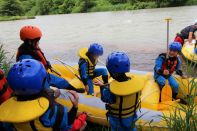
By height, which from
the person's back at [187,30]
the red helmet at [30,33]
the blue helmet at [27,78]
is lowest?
the person's back at [187,30]

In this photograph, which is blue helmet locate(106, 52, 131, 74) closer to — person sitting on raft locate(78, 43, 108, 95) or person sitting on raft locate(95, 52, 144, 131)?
person sitting on raft locate(95, 52, 144, 131)

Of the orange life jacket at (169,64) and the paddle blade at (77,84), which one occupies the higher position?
the orange life jacket at (169,64)

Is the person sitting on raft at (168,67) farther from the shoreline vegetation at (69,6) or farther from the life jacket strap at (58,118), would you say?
the shoreline vegetation at (69,6)

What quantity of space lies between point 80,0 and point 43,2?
7176mm

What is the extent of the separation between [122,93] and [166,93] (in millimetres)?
1900

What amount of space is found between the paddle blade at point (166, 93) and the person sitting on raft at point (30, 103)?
2.57 meters

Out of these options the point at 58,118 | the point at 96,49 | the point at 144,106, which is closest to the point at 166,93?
the point at 144,106

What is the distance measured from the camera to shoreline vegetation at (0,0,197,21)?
31.6 metres

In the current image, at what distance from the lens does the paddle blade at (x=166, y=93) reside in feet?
15.3

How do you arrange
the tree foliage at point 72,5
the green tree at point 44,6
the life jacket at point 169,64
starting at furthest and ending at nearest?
the green tree at point 44,6 → the tree foliage at point 72,5 → the life jacket at point 169,64

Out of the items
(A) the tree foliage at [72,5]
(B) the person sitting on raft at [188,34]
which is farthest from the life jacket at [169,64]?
(A) the tree foliage at [72,5]

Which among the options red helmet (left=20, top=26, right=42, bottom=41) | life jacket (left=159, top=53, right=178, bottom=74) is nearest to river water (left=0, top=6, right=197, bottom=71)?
life jacket (left=159, top=53, right=178, bottom=74)

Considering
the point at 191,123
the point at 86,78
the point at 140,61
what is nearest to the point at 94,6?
the point at 140,61

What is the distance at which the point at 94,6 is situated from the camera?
126ft
